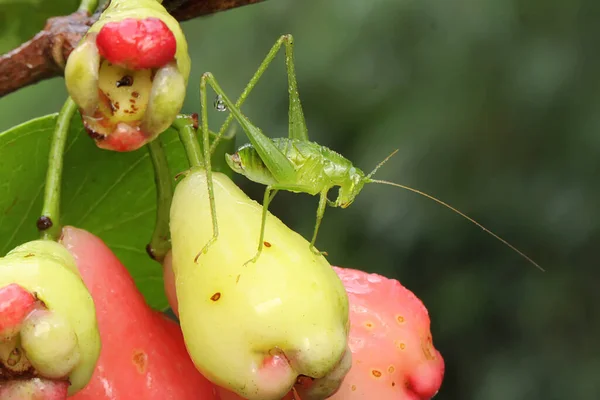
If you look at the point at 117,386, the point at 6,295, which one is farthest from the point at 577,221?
the point at 6,295

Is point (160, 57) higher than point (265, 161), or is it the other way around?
point (160, 57)

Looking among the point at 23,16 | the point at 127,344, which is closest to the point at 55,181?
the point at 127,344

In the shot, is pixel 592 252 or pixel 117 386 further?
pixel 592 252

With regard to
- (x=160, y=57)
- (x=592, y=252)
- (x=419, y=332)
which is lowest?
(x=592, y=252)

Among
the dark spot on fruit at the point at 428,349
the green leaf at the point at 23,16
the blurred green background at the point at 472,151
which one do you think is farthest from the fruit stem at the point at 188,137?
the blurred green background at the point at 472,151

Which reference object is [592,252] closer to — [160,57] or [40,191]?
[40,191]

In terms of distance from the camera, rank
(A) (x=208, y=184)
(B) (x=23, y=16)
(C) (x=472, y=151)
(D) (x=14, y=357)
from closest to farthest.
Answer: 1. (D) (x=14, y=357)
2. (A) (x=208, y=184)
3. (B) (x=23, y=16)
4. (C) (x=472, y=151)

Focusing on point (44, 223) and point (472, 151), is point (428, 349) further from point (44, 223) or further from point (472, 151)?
point (472, 151)
